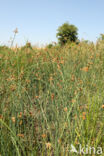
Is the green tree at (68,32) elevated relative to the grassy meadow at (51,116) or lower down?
elevated

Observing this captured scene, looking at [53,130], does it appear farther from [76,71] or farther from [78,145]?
[76,71]

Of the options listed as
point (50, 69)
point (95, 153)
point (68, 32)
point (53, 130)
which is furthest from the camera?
point (68, 32)

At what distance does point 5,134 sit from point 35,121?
0.55 metres

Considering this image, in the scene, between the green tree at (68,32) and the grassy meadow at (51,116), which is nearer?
the grassy meadow at (51,116)

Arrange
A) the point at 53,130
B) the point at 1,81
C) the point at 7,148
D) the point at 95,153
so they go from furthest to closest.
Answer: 1. the point at 1,81
2. the point at 53,130
3. the point at 7,148
4. the point at 95,153

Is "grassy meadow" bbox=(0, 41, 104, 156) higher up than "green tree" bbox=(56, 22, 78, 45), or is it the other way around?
"green tree" bbox=(56, 22, 78, 45)

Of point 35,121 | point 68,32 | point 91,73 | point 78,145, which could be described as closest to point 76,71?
point 91,73

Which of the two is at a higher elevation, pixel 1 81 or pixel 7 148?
pixel 1 81

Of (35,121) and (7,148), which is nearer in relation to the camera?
(7,148)

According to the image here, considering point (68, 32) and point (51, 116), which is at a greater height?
point (68, 32)

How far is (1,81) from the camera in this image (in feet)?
7.04

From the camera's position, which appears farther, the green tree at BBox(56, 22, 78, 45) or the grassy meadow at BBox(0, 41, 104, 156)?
the green tree at BBox(56, 22, 78, 45)

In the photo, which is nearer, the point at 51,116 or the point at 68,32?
the point at 51,116

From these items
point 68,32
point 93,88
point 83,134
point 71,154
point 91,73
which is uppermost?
point 68,32
